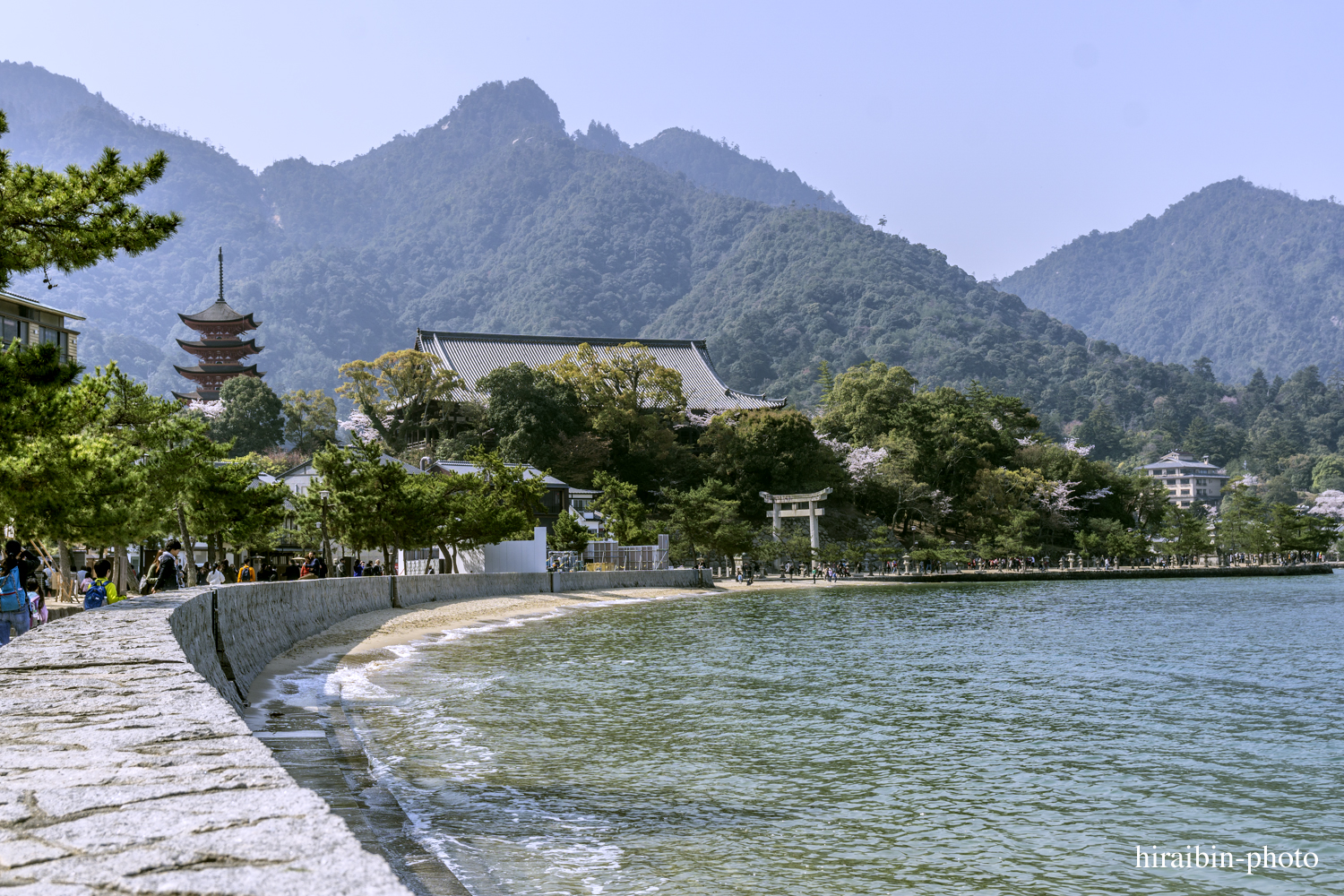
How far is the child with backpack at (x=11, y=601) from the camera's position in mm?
12500

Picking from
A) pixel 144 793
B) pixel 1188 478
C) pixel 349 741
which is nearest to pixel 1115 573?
pixel 349 741

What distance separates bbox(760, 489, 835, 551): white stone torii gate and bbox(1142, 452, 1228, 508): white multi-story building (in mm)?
79375

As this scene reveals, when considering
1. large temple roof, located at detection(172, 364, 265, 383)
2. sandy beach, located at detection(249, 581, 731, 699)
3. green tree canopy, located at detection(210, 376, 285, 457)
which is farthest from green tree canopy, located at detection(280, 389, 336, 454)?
sandy beach, located at detection(249, 581, 731, 699)

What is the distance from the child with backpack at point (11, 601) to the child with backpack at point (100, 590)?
2370 millimetres

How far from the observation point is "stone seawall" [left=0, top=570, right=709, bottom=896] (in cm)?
278

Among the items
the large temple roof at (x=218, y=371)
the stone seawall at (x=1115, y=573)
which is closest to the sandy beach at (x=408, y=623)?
the stone seawall at (x=1115, y=573)

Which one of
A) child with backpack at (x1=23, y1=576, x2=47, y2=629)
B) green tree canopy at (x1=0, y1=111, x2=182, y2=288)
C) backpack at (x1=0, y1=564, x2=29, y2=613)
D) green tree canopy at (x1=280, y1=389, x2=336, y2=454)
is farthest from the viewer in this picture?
green tree canopy at (x1=280, y1=389, x2=336, y2=454)

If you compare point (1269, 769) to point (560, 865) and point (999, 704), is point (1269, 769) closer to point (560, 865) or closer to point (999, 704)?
point (999, 704)

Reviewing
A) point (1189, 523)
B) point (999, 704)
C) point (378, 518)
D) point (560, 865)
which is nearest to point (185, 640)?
point (560, 865)

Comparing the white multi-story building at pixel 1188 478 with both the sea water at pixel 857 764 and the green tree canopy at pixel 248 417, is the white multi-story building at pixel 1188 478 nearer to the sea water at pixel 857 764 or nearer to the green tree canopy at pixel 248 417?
the green tree canopy at pixel 248 417

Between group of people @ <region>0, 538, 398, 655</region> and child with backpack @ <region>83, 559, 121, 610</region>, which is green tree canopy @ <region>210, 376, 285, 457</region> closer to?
group of people @ <region>0, 538, 398, 655</region>

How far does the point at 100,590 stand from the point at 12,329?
97.1 feet

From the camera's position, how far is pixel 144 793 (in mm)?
3574

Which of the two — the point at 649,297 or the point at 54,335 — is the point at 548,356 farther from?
the point at 649,297
